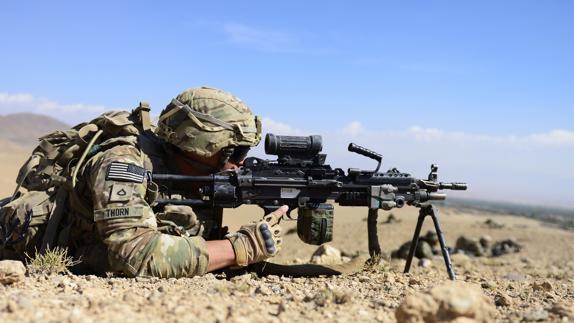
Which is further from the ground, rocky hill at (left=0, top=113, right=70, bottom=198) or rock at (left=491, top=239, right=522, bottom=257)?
rocky hill at (left=0, top=113, right=70, bottom=198)

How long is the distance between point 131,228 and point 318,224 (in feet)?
5.74

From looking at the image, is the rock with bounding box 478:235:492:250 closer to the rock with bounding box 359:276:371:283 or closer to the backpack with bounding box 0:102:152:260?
the rock with bounding box 359:276:371:283

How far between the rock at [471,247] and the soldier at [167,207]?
34.8ft

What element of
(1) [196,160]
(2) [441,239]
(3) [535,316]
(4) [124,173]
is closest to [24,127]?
(1) [196,160]

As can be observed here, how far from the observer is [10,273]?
12.5 ft

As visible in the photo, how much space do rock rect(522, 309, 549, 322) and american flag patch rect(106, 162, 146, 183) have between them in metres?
2.87

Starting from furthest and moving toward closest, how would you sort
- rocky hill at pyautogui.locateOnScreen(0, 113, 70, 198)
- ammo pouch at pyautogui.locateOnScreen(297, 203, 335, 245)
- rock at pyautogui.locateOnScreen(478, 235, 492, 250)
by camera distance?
rocky hill at pyautogui.locateOnScreen(0, 113, 70, 198) < rock at pyautogui.locateOnScreen(478, 235, 492, 250) < ammo pouch at pyautogui.locateOnScreen(297, 203, 335, 245)

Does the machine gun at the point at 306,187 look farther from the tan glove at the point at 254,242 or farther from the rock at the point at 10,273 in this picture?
the rock at the point at 10,273

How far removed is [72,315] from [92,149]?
2.11 meters

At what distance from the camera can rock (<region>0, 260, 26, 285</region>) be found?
12.5 ft

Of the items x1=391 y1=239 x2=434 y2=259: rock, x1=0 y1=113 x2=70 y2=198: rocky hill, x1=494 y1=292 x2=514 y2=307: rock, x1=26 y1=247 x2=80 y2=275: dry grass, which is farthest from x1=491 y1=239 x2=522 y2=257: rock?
x1=0 y1=113 x2=70 y2=198: rocky hill

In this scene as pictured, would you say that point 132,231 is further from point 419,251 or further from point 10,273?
point 419,251

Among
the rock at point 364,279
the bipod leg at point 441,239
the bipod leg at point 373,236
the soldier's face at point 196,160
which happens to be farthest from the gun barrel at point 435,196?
the soldier's face at point 196,160

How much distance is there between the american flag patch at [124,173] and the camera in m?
4.46
